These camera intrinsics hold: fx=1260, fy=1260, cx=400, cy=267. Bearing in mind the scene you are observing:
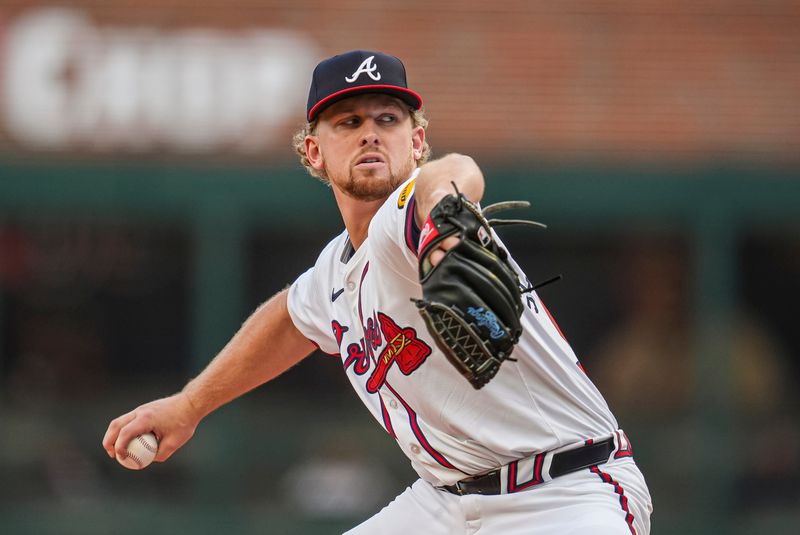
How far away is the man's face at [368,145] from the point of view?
359 centimetres

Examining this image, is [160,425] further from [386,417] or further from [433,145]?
[433,145]

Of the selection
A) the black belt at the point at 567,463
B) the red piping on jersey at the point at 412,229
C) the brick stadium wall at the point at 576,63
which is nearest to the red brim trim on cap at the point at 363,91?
the red piping on jersey at the point at 412,229

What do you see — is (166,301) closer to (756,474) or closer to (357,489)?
(357,489)

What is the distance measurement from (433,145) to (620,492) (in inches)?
222

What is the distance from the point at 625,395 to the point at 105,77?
172 inches

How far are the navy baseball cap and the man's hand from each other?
1094mm

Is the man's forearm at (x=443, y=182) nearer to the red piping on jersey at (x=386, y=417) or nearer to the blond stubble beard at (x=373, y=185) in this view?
the blond stubble beard at (x=373, y=185)

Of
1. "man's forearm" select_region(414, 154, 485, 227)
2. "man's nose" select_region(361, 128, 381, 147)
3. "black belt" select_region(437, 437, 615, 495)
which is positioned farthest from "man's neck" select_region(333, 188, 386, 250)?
"black belt" select_region(437, 437, 615, 495)

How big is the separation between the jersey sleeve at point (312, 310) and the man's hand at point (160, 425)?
443 mm

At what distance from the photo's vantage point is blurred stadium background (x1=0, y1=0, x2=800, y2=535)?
895cm

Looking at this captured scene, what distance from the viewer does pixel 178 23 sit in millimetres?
9156

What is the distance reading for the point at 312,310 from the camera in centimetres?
400

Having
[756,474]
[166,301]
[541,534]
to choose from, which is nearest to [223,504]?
[166,301]

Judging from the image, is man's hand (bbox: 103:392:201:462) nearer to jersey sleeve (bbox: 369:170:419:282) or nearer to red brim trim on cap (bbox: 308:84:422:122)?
red brim trim on cap (bbox: 308:84:422:122)
